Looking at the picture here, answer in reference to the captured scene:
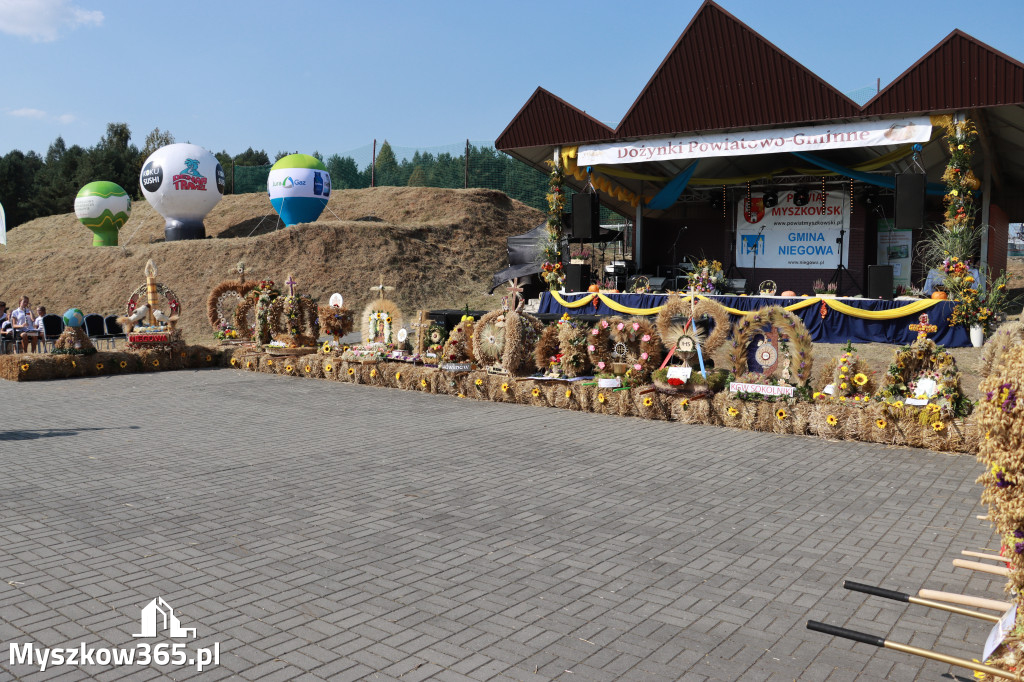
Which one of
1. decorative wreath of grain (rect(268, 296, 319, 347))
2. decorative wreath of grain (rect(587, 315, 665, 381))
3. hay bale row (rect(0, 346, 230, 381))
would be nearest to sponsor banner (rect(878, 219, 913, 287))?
decorative wreath of grain (rect(587, 315, 665, 381))

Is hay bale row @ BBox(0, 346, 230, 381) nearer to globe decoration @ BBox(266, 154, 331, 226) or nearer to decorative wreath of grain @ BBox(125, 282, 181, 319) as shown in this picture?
decorative wreath of grain @ BBox(125, 282, 181, 319)

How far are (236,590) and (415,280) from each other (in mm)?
26548

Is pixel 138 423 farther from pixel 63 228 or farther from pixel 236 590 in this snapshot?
pixel 63 228

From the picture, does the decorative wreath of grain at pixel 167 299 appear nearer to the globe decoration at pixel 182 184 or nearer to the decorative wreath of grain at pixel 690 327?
the decorative wreath of grain at pixel 690 327

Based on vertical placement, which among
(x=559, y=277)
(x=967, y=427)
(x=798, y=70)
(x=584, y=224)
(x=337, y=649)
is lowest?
(x=337, y=649)

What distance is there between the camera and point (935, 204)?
2295 cm

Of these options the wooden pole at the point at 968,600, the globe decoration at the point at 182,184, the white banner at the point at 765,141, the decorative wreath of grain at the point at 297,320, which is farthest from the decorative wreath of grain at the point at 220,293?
the wooden pole at the point at 968,600

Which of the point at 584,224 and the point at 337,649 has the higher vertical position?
the point at 584,224

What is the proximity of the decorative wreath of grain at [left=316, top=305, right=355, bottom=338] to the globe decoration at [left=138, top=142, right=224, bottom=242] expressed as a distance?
708 inches

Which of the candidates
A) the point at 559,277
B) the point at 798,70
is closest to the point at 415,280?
the point at 559,277

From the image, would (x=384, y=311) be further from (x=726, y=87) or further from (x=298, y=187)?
(x=298, y=187)

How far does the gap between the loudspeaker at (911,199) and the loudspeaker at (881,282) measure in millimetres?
1251

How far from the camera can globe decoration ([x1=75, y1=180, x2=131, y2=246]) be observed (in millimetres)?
33531

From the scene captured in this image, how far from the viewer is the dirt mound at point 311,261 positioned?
98.1 feet
